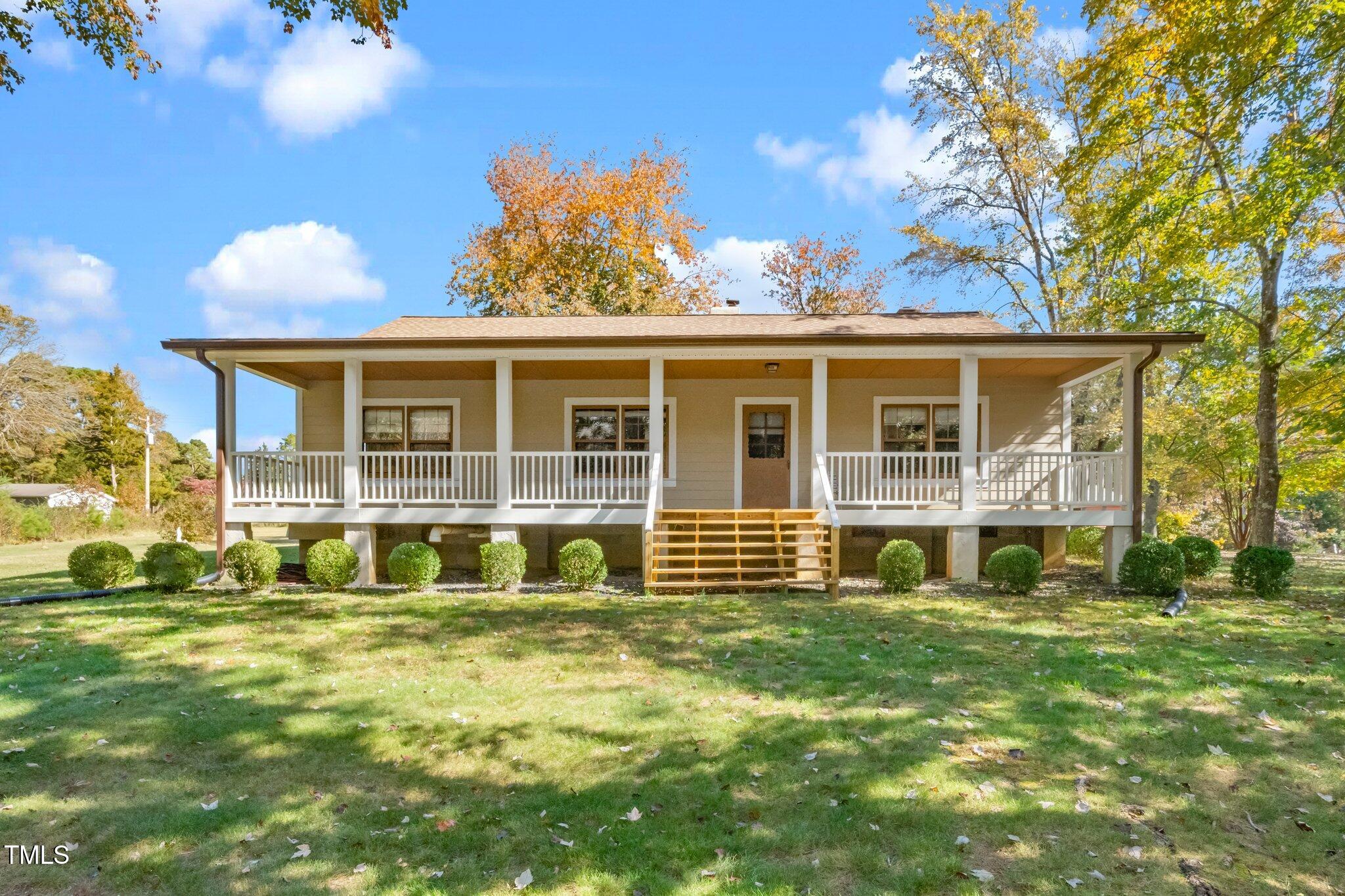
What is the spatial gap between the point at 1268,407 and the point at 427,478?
1572cm

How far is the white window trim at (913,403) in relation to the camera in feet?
43.0

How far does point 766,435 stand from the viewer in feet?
44.0

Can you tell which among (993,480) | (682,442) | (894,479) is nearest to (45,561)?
(682,442)

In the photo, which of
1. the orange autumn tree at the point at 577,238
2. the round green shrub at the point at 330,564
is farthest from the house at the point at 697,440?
the orange autumn tree at the point at 577,238

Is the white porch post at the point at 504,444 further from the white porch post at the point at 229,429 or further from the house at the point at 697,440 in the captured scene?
the white porch post at the point at 229,429

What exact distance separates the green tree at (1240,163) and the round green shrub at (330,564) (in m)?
14.8

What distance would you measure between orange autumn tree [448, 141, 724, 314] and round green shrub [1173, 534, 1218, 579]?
58.6 ft

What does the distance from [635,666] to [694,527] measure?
5.11m

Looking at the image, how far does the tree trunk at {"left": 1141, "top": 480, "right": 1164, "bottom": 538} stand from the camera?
17672mm

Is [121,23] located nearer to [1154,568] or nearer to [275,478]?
[275,478]

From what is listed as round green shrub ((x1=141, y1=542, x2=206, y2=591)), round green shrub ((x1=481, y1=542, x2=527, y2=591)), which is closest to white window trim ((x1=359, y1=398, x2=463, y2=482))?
round green shrub ((x1=481, y1=542, x2=527, y2=591))

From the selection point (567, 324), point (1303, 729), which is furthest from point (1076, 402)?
point (1303, 729)

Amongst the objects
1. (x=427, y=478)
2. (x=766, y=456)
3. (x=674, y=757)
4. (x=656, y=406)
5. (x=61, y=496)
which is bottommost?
(x=61, y=496)

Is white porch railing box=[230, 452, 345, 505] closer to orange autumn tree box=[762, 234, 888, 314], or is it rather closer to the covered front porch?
the covered front porch
